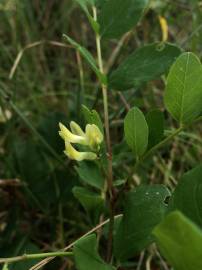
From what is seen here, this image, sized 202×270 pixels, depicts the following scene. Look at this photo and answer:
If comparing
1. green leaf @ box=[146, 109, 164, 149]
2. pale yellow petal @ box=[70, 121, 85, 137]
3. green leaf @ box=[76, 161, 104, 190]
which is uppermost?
pale yellow petal @ box=[70, 121, 85, 137]

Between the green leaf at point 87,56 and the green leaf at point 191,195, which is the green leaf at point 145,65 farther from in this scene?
the green leaf at point 191,195

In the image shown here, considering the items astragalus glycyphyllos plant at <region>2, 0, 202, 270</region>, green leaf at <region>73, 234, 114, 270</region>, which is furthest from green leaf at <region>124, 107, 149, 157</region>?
green leaf at <region>73, 234, 114, 270</region>

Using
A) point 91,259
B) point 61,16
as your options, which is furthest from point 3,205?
point 61,16

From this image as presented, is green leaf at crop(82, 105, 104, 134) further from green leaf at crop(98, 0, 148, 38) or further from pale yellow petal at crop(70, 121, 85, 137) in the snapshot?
green leaf at crop(98, 0, 148, 38)

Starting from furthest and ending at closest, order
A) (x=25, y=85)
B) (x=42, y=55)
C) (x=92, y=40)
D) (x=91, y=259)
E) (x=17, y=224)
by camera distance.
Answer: (x=92, y=40) → (x=42, y=55) → (x=25, y=85) → (x=17, y=224) → (x=91, y=259)

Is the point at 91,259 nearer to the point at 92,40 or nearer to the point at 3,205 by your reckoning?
the point at 3,205

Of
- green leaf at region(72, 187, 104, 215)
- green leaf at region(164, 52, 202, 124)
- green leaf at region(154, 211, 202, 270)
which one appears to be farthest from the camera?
green leaf at region(72, 187, 104, 215)
